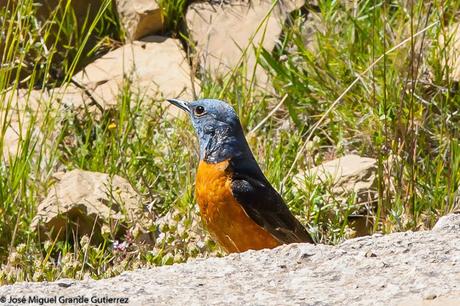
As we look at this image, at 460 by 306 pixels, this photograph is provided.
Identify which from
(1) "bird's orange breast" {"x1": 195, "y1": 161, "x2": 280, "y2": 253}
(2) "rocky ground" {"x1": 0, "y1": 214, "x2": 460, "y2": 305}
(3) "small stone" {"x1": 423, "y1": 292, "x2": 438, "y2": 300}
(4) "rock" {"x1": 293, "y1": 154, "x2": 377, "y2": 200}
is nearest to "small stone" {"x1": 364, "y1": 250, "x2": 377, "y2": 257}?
(2) "rocky ground" {"x1": 0, "y1": 214, "x2": 460, "y2": 305}

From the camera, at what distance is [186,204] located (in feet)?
21.0

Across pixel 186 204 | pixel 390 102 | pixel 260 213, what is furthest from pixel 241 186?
pixel 390 102

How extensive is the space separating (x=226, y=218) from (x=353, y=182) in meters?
1.32

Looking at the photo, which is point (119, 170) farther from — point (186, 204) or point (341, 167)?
point (341, 167)

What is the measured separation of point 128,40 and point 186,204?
2326 millimetres

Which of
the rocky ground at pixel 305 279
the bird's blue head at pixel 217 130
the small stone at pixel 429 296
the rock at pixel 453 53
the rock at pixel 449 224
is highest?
the rock at pixel 453 53

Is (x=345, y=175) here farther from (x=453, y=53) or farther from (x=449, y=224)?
(x=449, y=224)

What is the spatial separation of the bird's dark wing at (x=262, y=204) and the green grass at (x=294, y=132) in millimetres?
313

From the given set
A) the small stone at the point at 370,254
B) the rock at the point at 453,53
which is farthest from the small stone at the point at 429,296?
the rock at the point at 453,53

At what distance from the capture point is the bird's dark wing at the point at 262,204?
5.68 metres

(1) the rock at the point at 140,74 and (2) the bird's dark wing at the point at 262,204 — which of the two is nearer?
(2) the bird's dark wing at the point at 262,204

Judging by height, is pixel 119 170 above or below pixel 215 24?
below

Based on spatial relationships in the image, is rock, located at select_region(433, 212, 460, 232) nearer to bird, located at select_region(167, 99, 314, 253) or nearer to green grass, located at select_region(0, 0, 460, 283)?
green grass, located at select_region(0, 0, 460, 283)

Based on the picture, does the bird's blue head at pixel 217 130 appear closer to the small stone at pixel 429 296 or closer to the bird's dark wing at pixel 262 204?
the bird's dark wing at pixel 262 204
